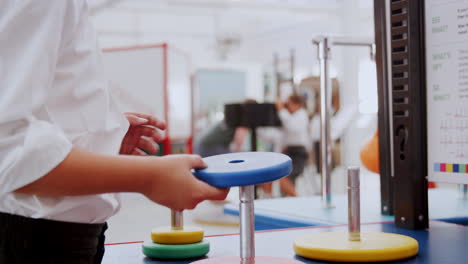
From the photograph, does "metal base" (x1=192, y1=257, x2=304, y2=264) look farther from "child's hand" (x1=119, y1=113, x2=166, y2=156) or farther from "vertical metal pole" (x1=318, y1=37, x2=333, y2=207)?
"vertical metal pole" (x1=318, y1=37, x2=333, y2=207)

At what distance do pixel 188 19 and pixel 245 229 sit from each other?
444 inches

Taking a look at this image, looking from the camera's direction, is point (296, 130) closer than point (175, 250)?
No

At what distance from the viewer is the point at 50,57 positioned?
69 centimetres

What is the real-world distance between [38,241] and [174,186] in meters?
0.20

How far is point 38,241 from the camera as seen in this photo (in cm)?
74

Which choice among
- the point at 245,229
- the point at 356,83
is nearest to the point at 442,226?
the point at 245,229

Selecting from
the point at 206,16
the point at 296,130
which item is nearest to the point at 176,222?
the point at 296,130

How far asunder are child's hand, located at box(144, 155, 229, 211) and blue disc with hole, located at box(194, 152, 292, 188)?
0.02 m

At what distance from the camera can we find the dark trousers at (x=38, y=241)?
0.74 metres

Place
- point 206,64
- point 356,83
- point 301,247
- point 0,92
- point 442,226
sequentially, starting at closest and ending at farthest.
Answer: point 0,92, point 301,247, point 442,226, point 356,83, point 206,64

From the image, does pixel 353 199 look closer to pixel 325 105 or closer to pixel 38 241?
pixel 38 241

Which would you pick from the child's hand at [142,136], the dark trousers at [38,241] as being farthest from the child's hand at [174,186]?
the child's hand at [142,136]

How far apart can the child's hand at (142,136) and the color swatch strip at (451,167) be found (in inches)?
23.3

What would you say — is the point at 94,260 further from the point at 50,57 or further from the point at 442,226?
the point at 442,226
